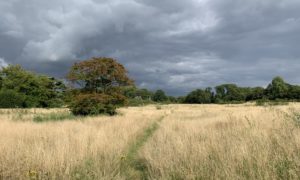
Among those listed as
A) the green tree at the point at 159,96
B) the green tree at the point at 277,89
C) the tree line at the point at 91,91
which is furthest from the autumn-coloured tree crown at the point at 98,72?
the green tree at the point at 159,96

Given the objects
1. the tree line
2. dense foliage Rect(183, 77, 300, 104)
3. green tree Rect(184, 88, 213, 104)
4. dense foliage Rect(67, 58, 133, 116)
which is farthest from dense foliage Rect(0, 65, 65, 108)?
A: green tree Rect(184, 88, 213, 104)

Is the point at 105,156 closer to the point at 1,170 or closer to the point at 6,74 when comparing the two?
the point at 1,170

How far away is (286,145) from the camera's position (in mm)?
5715

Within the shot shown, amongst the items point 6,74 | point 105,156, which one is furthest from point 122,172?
point 6,74

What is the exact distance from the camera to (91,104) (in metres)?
22.3

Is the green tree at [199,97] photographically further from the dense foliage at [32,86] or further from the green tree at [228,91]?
the dense foliage at [32,86]

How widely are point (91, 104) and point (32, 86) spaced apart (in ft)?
153

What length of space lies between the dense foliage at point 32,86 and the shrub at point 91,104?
37.9 m

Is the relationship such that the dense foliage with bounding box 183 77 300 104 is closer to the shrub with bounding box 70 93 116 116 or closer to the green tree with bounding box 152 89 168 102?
the green tree with bounding box 152 89 168 102

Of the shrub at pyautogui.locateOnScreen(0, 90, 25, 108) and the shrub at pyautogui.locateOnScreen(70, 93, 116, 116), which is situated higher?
the shrub at pyautogui.locateOnScreen(0, 90, 25, 108)

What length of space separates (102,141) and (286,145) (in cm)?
492

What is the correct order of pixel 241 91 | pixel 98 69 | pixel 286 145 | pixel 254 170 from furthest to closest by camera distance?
pixel 241 91 → pixel 98 69 → pixel 286 145 → pixel 254 170

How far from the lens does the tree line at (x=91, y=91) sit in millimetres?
22359

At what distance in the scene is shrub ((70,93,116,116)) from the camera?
72.2 feet
